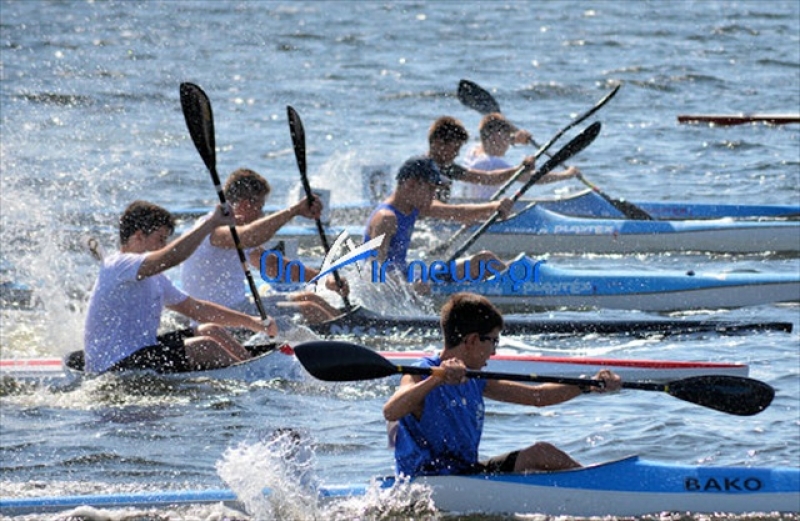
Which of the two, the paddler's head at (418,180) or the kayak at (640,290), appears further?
the kayak at (640,290)

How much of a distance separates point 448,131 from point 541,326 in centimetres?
241

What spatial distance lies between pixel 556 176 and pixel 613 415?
5.59 meters

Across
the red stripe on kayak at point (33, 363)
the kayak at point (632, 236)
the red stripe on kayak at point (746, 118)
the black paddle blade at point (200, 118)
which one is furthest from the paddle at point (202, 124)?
the red stripe on kayak at point (746, 118)

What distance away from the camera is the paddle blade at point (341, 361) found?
255 inches

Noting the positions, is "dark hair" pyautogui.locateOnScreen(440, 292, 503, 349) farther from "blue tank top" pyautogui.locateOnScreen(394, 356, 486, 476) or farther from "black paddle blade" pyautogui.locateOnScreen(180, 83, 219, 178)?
"black paddle blade" pyautogui.locateOnScreen(180, 83, 219, 178)

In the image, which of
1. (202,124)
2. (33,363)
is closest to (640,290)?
(202,124)

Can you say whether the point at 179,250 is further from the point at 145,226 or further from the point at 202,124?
the point at 202,124

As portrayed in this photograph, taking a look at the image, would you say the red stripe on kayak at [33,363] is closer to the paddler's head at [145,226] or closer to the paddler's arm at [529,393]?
the paddler's head at [145,226]

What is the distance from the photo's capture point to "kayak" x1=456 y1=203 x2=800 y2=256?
1383 cm

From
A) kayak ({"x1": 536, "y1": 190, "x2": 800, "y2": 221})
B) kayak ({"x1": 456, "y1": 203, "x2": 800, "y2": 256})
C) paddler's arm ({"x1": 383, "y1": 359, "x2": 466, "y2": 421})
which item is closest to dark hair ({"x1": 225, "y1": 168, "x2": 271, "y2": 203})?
paddler's arm ({"x1": 383, "y1": 359, "x2": 466, "y2": 421})

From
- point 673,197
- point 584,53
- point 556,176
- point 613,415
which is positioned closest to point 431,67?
point 584,53

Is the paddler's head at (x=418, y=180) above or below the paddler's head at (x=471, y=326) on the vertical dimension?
above

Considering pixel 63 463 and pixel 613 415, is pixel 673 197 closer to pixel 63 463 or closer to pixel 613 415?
pixel 613 415

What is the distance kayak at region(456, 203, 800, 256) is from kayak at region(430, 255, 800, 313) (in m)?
2.09
